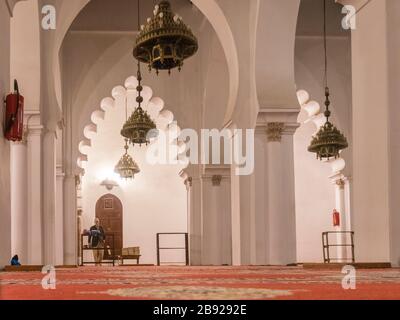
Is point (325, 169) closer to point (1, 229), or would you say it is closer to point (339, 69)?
point (339, 69)

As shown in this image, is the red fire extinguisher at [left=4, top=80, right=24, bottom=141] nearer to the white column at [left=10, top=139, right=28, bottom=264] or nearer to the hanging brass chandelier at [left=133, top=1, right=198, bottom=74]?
the hanging brass chandelier at [left=133, top=1, right=198, bottom=74]

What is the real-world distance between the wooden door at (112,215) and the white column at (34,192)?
39.5 ft

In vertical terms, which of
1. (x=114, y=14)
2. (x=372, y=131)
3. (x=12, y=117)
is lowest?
(x=372, y=131)

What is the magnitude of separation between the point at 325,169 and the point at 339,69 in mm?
5719

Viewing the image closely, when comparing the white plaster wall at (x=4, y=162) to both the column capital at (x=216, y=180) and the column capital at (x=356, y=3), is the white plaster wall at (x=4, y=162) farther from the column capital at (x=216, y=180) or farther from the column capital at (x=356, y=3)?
the column capital at (x=216, y=180)

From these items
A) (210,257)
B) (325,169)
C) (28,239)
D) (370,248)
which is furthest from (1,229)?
(325,169)

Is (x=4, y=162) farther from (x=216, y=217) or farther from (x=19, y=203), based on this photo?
(x=216, y=217)

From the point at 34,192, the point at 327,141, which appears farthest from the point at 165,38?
the point at 327,141

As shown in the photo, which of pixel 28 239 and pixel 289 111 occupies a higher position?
pixel 289 111

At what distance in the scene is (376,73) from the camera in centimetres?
643

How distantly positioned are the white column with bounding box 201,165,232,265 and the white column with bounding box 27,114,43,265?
580cm

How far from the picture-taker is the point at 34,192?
10.8 m

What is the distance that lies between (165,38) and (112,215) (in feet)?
50.4

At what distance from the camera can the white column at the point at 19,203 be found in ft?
34.1
